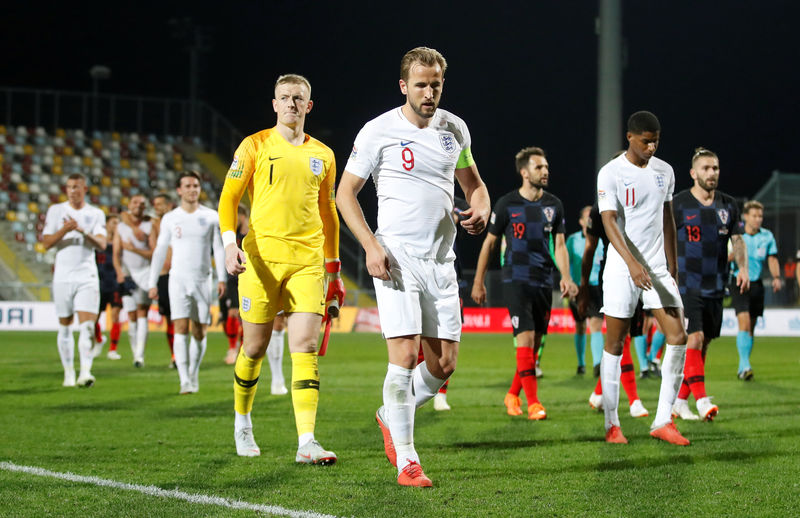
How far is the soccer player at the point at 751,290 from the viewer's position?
492 inches

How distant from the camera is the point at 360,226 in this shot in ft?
16.3

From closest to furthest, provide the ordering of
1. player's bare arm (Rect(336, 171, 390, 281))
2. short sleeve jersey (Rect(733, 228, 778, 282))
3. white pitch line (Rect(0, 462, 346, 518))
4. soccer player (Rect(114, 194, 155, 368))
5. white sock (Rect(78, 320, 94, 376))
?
white pitch line (Rect(0, 462, 346, 518)) → player's bare arm (Rect(336, 171, 390, 281)) → white sock (Rect(78, 320, 94, 376)) → short sleeve jersey (Rect(733, 228, 778, 282)) → soccer player (Rect(114, 194, 155, 368))

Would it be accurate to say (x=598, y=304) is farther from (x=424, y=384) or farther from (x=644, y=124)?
(x=424, y=384)

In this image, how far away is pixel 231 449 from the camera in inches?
251

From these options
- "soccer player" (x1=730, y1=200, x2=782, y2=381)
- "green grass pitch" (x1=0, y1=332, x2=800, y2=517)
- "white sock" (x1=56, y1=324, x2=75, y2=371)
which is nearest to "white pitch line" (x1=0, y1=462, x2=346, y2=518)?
"green grass pitch" (x1=0, y1=332, x2=800, y2=517)

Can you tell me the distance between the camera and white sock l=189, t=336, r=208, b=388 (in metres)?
9.84

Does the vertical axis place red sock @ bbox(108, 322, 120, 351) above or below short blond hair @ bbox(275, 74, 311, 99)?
below

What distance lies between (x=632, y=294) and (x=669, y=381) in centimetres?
70

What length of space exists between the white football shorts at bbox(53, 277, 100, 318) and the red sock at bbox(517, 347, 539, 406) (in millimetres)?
4626

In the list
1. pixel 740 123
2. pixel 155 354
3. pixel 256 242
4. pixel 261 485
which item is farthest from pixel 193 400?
pixel 740 123

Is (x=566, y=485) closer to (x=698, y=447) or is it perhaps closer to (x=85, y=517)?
(x=698, y=447)

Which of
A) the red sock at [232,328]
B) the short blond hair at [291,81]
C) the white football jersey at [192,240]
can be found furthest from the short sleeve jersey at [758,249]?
the short blond hair at [291,81]

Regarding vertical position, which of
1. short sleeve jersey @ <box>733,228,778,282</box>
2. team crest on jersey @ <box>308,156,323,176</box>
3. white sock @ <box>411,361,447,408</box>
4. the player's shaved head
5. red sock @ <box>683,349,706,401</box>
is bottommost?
red sock @ <box>683,349,706,401</box>

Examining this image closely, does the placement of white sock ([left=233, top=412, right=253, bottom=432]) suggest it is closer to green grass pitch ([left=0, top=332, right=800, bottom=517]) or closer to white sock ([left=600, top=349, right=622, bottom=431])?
green grass pitch ([left=0, top=332, right=800, bottom=517])
